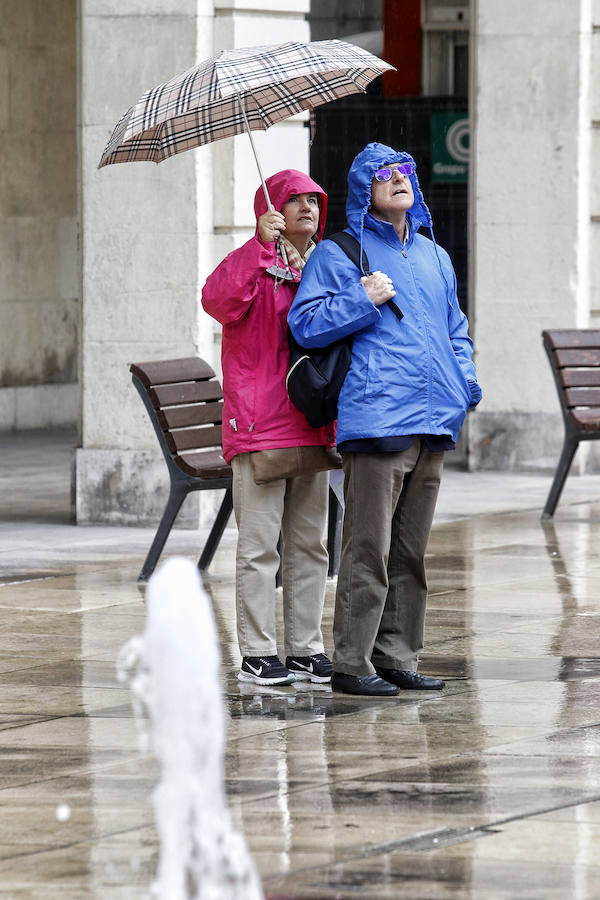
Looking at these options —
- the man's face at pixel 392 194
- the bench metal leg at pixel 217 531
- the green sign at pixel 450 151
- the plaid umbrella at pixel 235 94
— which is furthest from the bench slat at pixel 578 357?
the green sign at pixel 450 151

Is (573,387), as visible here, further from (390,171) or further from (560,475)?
(390,171)

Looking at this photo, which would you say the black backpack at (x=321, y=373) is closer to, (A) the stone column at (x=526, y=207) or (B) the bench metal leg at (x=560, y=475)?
(B) the bench metal leg at (x=560, y=475)

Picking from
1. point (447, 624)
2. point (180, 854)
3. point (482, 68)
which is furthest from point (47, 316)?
point (180, 854)

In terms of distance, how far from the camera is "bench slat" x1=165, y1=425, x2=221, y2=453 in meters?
9.23

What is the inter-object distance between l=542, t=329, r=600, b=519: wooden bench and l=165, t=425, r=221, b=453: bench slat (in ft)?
8.09

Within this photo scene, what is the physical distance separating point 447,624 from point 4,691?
2047 millimetres

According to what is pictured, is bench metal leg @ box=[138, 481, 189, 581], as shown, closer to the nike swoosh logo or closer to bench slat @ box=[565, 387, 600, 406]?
the nike swoosh logo

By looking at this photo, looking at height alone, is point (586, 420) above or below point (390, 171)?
below

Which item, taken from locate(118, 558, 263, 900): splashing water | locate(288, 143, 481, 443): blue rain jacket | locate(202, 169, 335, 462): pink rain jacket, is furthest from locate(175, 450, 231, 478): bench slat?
locate(118, 558, 263, 900): splashing water

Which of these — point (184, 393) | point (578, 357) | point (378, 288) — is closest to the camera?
point (378, 288)

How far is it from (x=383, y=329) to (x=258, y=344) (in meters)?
0.51

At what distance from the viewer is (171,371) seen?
9508mm

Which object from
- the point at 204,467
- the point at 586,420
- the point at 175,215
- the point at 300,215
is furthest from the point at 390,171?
the point at 586,420

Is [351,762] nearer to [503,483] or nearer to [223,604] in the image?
[223,604]
